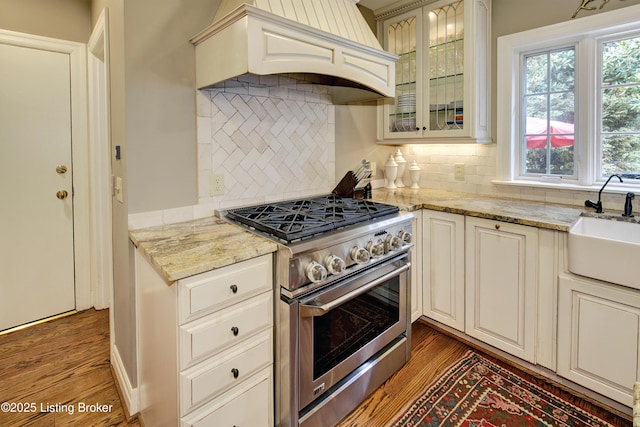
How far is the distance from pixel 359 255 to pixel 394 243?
303 millimetres

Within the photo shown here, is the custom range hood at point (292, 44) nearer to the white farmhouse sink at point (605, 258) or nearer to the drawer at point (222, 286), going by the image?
the drawer at point (222, 286)

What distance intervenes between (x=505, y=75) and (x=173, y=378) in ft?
8.80

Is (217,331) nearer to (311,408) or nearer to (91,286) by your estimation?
(311,408)

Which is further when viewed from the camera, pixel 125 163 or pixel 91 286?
pixel 91 286

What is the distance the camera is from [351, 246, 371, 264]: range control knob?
1.67 metres

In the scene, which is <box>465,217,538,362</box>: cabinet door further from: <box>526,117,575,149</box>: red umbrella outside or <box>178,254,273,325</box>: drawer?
<box>178,254,273,325</box>: drawer

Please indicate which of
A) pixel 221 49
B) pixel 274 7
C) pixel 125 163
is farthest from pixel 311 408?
pixel 274 7

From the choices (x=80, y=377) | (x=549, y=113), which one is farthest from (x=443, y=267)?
(x=80, y=377)

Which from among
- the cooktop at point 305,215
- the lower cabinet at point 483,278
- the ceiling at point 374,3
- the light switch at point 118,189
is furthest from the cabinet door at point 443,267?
the light switch at point 118,189

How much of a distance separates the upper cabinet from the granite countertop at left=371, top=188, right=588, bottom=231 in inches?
16.6

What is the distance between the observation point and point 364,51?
77.6 inches

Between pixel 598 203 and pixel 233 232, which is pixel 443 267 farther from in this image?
pixel 233 232

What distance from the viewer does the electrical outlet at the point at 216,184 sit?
1925 mm

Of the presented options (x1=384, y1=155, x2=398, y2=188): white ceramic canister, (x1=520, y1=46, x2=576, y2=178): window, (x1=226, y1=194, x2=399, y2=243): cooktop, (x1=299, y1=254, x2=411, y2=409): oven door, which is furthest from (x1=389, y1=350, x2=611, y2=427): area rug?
(x1=384, y1=155, x2=398, y2=188): white ceramic canister
